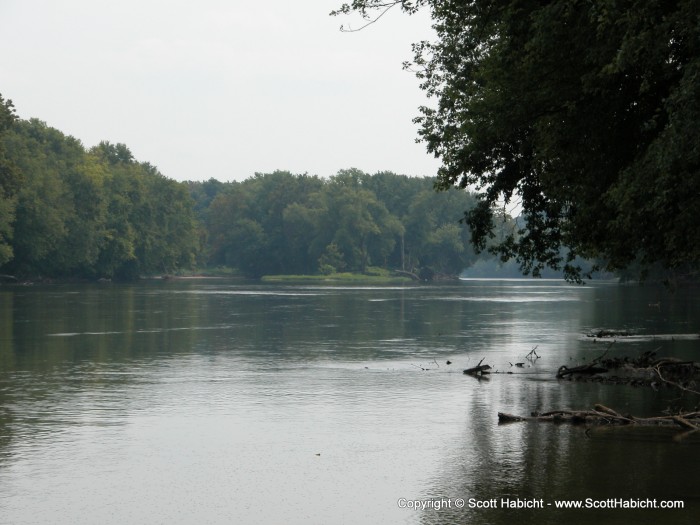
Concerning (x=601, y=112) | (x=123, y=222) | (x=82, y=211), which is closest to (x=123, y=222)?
(x=123, y=222)

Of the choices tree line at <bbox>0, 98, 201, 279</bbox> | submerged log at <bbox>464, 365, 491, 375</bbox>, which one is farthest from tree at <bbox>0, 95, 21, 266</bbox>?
submerged log at <bbox>464, 365, 491, 375</bbox>

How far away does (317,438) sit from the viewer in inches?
605

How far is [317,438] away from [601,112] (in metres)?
8.02

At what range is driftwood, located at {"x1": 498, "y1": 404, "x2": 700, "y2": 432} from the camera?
16234mm

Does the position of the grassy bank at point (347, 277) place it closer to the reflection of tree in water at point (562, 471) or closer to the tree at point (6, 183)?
the tree at point (6, 183)

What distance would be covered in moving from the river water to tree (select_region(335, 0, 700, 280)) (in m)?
3.65

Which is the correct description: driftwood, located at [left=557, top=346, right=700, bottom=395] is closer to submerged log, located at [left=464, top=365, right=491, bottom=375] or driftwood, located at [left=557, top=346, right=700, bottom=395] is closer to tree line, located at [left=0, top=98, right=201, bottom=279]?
submerged log, located at [left=464, top=365, right=491, bottom=375]

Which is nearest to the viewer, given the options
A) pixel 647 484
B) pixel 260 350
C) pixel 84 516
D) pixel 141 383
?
pixel 84 516

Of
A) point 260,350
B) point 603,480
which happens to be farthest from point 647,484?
point 260,350

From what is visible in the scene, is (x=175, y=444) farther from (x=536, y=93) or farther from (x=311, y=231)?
(x=311, y=231)

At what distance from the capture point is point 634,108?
17.9 metres

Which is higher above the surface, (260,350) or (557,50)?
(557,50)

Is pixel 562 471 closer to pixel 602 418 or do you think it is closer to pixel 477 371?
pixel 602 418

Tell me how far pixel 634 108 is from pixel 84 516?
12.5m
